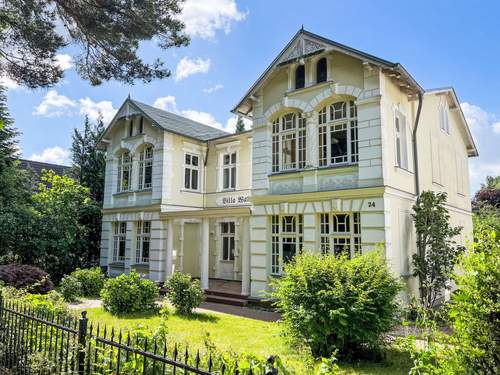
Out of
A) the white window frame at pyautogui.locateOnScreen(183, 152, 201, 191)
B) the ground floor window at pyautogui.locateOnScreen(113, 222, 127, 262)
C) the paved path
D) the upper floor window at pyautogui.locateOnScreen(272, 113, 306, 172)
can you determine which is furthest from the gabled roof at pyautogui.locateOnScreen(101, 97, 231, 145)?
the paved path

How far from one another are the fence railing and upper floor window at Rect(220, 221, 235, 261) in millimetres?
12458

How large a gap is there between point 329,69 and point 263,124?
3061 mm

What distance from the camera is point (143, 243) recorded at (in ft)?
58.6

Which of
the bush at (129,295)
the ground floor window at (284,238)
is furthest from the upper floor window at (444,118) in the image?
the bush at (129,295)

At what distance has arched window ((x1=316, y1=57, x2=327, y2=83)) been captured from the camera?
12.2 meters

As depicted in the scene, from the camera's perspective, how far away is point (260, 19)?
9.93 meters

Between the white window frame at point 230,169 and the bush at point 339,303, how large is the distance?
10376mm

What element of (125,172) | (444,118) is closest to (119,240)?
(125,172)

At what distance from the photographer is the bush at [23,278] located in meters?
12.7

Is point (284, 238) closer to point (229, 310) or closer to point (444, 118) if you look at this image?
point (229, 310)

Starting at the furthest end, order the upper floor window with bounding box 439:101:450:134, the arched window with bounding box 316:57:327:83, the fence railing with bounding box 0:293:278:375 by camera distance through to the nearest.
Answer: the upper floor window with bounding box 439:101:450:134
the arched window with bounding box 316:57:327:83
the fence railing with bounding box 0:293:278:375

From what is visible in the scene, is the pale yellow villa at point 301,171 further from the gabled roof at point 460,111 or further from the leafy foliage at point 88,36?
the leafy foliage at point 88,36

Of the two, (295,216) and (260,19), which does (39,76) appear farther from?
(295,216)

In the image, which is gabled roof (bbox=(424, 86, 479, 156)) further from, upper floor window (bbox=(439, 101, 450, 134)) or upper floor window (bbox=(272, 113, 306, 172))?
upper floor window (bbox=(272, 113, 306, 172))
